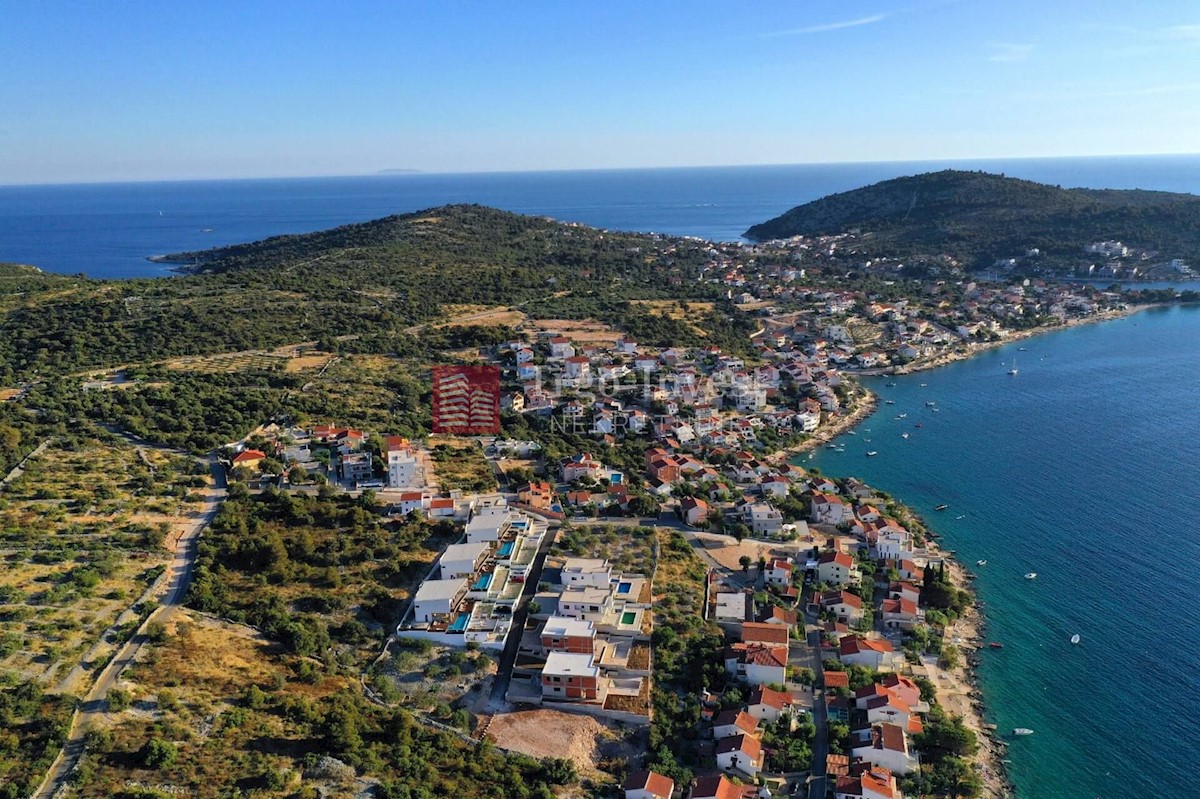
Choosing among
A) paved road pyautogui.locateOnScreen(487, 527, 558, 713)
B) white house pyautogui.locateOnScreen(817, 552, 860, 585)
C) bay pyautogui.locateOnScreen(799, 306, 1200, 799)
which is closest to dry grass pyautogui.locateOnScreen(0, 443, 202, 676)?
paved road pyautogui.locateOnScreen(487, 527, 558, 713)

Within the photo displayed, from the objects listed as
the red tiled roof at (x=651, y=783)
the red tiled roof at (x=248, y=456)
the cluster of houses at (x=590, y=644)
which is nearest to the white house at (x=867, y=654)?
the cluster of houses at (x=590, y=644)

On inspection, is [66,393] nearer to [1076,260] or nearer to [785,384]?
[785,384]

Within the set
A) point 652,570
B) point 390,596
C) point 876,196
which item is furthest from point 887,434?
point 876,196

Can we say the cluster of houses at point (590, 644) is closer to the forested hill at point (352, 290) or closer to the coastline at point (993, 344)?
the forested hill at point (352, 290)

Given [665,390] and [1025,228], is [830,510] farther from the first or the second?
[1025,228]

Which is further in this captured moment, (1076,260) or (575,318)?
(1076,260)

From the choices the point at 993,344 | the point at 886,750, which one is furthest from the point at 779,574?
the point at 993,344
